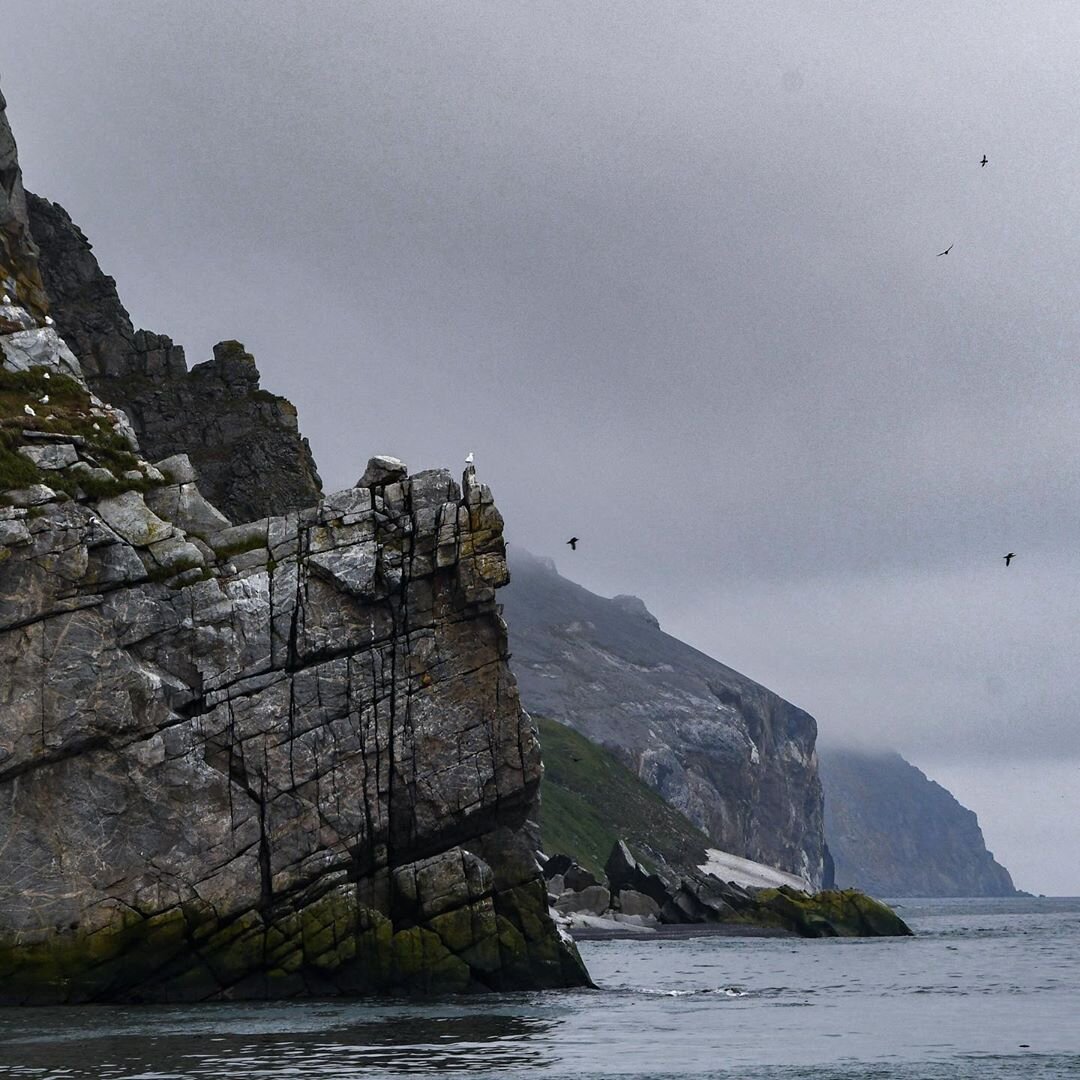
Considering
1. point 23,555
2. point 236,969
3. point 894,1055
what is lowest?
point 894,1055

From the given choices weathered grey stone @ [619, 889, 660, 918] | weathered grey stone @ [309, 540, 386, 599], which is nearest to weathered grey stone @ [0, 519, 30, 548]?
weathered grey stone @ [309, 540, 386, 599]

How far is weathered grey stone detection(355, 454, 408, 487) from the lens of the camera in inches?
3118

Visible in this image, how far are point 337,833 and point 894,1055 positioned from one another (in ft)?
90.7

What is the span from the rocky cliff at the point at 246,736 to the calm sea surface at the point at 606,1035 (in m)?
2.86

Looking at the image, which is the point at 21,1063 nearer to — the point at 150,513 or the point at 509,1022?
the point at 509,1022

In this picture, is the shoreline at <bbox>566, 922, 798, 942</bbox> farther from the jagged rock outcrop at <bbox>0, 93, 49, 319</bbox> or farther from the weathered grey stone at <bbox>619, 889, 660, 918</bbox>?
the jagged rock outcrop at <bbox>0, 93, 49, 319</bbox>

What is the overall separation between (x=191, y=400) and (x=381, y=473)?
1589 inches

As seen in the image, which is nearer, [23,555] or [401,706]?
[23,555]

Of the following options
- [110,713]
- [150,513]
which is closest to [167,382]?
[150,513]

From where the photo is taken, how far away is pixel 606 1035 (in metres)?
62.4

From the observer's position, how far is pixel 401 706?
75.7m

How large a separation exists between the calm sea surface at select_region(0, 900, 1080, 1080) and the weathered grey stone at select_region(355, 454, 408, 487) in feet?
81.9

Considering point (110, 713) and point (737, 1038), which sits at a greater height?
point (110, 713)

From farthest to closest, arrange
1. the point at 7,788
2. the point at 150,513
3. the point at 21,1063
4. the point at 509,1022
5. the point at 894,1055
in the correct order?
the point at 150,513
the point at 7,788
the point at 509,1022
the point at 894,1055
the point at 21,1063
